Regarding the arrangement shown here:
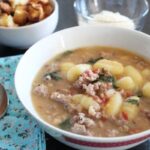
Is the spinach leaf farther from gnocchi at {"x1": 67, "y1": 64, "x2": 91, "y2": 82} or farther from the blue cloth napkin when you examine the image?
the blue cloth napkin

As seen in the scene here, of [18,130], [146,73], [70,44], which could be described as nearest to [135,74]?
[146,73]

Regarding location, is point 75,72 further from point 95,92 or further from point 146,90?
point 146,90

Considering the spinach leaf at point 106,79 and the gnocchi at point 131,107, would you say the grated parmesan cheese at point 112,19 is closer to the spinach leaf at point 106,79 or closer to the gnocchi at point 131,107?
the spinach leaf at point 106,79

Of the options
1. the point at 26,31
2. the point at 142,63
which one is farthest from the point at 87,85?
the point at 26,31

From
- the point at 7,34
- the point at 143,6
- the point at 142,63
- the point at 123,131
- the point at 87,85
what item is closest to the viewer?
the point at 123,131

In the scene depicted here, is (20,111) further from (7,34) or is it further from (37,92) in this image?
(7,34)

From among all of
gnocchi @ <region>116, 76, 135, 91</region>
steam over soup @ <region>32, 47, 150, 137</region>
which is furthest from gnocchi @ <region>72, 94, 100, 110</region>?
gnocchi @ <region>116, 76, 135, 91</region>
